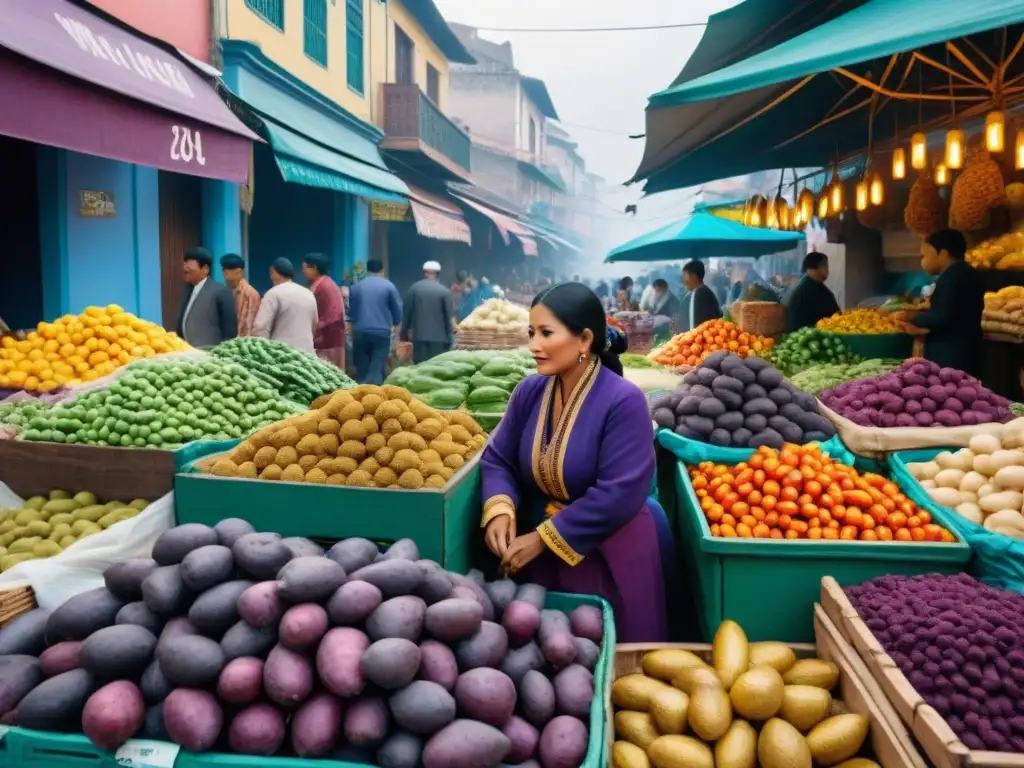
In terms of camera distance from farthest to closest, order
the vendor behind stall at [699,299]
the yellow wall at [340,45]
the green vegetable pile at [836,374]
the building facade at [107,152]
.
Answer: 1. the yellow wall at [340,45]
2. the vendor behind stall at [699,299]
3. the green vegetable pile at [836,374]
4. the building facade at [107,152]

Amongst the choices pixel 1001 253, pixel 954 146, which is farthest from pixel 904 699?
pixel 1001 253

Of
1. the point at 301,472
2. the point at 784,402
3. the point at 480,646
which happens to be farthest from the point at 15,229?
the point at 480,646

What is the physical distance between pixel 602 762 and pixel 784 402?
108 inches

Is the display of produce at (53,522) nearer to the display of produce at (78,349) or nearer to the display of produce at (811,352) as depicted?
the display of produce at (78,349)

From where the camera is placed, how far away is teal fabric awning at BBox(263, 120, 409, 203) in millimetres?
9648

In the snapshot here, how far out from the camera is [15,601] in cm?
264

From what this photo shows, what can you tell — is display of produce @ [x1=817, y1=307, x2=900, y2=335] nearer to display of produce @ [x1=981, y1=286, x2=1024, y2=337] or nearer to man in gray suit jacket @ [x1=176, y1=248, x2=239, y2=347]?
display of produce @ [x1=981, y1=286, x2=1024, y2=337]

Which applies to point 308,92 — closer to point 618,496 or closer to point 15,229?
point 15,229

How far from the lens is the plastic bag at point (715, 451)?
3.94m

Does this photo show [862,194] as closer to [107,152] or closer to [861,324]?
[861,324]

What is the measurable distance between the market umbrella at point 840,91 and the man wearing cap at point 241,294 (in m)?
4.05

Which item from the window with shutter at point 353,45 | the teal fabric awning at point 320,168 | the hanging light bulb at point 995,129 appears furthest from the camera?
the window with shutter at point 353,45

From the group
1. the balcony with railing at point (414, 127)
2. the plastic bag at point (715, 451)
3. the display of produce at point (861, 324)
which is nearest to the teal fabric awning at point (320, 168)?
the balcony with railing at point (414, 127)

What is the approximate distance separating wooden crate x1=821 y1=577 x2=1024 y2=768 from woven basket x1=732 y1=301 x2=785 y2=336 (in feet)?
18.3
